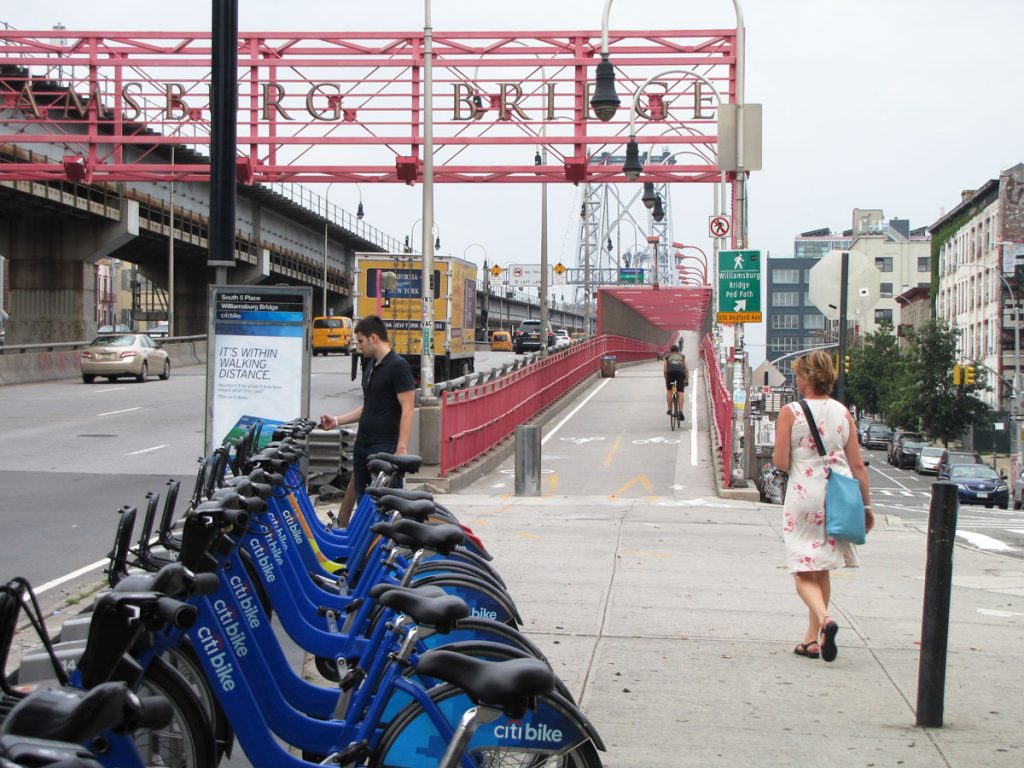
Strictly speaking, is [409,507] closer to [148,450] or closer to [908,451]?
[148,450]

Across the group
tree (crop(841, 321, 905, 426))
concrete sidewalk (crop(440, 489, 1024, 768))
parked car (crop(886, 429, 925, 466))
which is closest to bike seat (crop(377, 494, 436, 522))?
concrete sidewalk (crop(440, 489, 1024, 768))

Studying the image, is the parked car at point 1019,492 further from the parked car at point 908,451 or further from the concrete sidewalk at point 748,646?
the concrete sidewalk at point 748,646

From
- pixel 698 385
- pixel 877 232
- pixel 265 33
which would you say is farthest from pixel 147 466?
pixel 877 232

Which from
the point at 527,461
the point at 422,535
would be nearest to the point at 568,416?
the point at 527,461

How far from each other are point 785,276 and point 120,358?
5362 inches

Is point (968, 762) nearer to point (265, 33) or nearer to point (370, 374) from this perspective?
point (370, 374)

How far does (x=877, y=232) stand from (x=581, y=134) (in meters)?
123

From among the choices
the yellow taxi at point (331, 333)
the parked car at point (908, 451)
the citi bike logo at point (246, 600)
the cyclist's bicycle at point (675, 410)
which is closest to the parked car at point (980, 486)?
the cyclist's bicycle at point (675, 410)

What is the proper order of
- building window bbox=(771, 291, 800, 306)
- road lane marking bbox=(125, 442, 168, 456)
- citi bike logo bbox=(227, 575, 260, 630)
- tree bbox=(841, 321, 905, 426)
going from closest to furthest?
citi bike logo bbox=(227, 575, 260, 630) → road lane marking bbox=(125, 442, 168, 456) → tree bbox=(841, 321, 905, 426) → building window bbox=(771, 291, 800, 306)

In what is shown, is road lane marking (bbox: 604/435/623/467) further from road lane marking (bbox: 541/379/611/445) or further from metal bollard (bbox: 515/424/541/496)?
metal bollard (bbox: 515/424/541/496)

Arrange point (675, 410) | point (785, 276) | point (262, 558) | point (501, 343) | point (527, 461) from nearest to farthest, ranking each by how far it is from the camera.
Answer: point (262, 558), point (527, 461), point (675, 410), point (501, 343), point (785, 276)

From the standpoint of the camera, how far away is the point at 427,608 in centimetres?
382

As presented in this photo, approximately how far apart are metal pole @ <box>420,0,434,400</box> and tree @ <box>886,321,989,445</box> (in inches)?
2053

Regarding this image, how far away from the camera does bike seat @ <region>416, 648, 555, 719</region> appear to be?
326 cm
